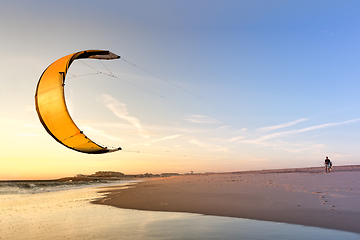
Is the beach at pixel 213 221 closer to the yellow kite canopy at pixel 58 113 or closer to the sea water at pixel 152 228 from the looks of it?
the sea water at pixel 152 228

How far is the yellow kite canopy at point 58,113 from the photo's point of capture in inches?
409

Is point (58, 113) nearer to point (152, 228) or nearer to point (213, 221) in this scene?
point (152, 228)

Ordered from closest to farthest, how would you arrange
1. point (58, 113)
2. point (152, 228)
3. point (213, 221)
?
point (152, 228), point (213, 221), point (58, 113)

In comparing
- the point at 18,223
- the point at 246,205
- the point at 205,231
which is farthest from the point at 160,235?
the point at 18,223

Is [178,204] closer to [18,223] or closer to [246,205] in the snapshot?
[246,205]

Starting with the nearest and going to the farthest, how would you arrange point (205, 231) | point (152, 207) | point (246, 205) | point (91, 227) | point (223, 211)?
point (205, 231), point (91, 227), point (223, 211), point (246, 205), point (152, 207)

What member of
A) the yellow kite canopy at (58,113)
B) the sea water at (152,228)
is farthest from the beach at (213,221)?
the yellow kite canopy at (58,113)

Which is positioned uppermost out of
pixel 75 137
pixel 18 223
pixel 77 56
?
pixel 77 56

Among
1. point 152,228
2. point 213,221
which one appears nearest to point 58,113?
point 152,228

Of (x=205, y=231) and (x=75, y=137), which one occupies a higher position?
(x=75, y=137)

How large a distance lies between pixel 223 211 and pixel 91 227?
4788 mm

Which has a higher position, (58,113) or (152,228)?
(58,113)

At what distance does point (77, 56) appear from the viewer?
1218cm

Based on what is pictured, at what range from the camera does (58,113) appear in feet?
34.1
